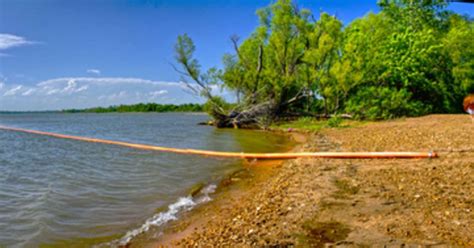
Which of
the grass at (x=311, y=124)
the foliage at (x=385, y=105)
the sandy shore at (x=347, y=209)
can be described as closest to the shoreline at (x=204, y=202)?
the sandy shore at (x=347, y=209)

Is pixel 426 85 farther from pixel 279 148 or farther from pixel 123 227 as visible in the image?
pixel 123 227

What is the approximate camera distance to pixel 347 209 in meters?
5.08

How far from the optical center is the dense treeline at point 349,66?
24812mm

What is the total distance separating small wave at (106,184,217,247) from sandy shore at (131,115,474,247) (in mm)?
290

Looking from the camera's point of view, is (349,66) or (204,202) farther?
(349,66)

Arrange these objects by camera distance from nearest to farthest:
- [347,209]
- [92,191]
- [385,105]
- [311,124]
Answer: [347,209] < [92,191] < [385,105] < [311,124]

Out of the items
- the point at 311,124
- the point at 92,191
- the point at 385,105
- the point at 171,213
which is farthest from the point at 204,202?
the point at 385,105

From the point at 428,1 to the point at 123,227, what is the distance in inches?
1427

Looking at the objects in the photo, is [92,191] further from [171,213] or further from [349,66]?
[349,66]

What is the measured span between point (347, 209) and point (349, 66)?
22.6 metres

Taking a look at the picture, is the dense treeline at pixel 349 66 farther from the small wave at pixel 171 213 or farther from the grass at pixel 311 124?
the small wave at pixel 171 213

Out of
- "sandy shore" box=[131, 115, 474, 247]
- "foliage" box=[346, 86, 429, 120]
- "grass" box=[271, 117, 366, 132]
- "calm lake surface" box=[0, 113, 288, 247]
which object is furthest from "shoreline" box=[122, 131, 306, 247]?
"foliage" box=[346, 86, 429, 120]

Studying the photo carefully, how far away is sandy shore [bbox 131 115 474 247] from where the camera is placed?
4.10m

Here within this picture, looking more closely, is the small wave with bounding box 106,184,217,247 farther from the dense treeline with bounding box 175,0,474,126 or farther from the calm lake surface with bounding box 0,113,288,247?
the dense treeline with bounding box 175,0,474,126
